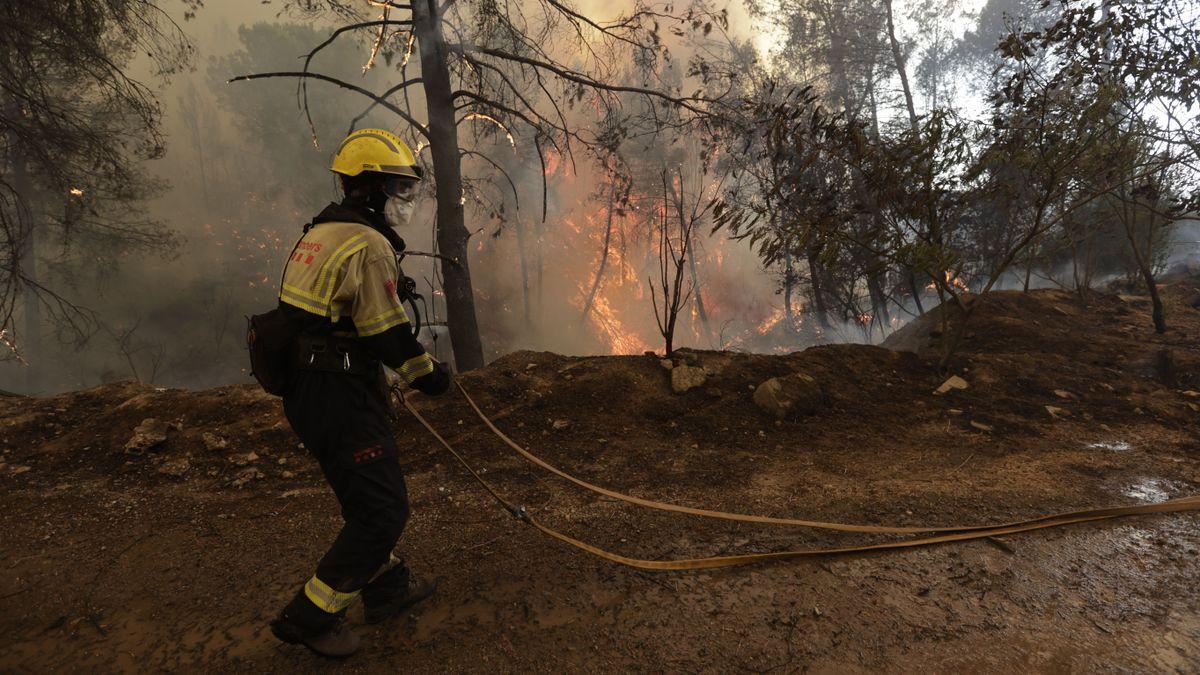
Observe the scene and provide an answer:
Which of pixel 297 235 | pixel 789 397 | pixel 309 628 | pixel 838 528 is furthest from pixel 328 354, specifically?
pixel 297 235

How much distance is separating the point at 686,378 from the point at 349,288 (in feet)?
12.0

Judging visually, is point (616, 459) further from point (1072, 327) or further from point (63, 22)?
point (1072, 327)

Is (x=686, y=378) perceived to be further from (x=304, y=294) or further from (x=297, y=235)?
(x=297, y=235)

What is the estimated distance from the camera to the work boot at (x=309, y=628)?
1983 millimetres

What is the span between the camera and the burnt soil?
2.14 meters

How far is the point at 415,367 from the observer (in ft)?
7.16

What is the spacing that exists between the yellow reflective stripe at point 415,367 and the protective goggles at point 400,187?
0.75 m

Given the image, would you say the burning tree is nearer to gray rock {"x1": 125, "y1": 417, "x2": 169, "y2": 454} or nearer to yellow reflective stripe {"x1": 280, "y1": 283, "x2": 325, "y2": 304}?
gray rock {"x1": 125, "y1": 417, "x2": 169, "y2": 454}

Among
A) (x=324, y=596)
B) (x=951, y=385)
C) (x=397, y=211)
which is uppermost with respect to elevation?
(x=397, y=211)

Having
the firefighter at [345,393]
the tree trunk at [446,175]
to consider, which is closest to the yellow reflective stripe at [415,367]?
the firefighter at [345,393]

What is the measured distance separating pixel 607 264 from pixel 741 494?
24334 millimetres

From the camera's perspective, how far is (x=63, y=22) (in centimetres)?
491

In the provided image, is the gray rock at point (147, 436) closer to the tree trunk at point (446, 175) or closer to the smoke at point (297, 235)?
the tree trunk at point (446, 175)

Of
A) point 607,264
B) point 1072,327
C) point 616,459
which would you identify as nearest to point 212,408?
point 616,459
